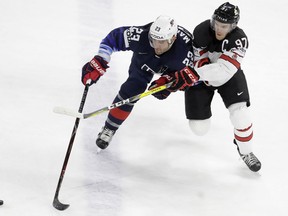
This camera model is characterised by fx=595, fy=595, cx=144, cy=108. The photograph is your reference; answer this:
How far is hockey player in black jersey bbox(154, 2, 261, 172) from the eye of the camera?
11.0ft

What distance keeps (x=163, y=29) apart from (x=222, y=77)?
0.46 meters

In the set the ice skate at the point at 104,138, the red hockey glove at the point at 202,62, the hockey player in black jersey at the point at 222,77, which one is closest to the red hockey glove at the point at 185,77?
the hockey player in black jersey at the point at 222,77

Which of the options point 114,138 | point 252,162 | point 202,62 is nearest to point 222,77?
point 202,62

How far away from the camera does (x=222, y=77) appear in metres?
3.38

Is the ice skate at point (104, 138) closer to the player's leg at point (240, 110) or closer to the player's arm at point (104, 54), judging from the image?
the player's arm at point (104, 54)

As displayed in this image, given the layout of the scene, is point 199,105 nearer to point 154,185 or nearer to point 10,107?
point 154,185

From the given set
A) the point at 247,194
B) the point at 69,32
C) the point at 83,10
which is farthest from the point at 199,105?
the point at 83,10

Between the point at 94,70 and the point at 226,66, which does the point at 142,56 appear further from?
the point at 226,66

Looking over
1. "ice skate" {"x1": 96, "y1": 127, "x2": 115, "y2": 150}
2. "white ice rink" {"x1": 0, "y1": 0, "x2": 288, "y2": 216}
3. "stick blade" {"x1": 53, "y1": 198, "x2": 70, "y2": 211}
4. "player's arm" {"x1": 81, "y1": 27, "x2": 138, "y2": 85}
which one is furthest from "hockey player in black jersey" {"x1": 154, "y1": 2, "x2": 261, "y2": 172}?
"stick blade" {"x1": 53, "y1": 198, "x2": 70, "y2": 211}

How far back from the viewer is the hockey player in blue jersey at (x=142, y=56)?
3314 mm

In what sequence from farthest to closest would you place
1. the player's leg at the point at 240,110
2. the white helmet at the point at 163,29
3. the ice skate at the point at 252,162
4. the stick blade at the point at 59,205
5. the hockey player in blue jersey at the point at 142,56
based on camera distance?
the ice skate at the point at 252,162, the player's leg at the point at 240,110, the hockey player in blue jersey at the point at 142,56, the white helmet at the point at 163,29, the stick blade at the point at 59,205

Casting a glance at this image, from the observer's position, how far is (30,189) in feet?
10.4

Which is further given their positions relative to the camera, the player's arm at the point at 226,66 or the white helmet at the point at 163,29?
the player's arm at the point at 226,66

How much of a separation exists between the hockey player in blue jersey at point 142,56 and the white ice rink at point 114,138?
29 cm
